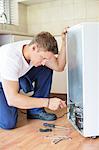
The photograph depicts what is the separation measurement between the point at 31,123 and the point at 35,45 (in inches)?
23.1

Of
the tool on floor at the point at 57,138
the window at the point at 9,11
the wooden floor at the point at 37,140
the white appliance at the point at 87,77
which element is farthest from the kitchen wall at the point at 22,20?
the tool on floor at the point at 57,138

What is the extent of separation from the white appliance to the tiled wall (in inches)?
48.2

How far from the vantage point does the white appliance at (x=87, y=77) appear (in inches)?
Answer: 46.6

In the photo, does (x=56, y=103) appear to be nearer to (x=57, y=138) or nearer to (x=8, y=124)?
(x=57, y=138)

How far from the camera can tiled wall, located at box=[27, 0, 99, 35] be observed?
244cm

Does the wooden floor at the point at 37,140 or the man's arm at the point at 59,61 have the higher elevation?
the man's arm at the point at 59,61

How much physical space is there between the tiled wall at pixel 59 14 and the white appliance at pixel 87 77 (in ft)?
4.01

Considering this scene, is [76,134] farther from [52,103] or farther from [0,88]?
[0,88]

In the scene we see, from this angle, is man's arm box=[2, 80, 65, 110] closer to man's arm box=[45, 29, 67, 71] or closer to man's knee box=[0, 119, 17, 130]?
man's knee box=[0, 119, 17, 130]

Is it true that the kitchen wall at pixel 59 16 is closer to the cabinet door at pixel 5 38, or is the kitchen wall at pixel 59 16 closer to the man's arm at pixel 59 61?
the cabinet door at pixel 5 38

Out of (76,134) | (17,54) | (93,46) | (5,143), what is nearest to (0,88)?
(17,54)

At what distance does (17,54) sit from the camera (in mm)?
1382

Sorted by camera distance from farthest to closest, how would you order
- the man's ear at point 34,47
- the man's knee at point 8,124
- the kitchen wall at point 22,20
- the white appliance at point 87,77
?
the kitchen wall at point 22,20
the man's knee at point 8,124
the man's ear at point 34,47
the white appliance at point 87,77

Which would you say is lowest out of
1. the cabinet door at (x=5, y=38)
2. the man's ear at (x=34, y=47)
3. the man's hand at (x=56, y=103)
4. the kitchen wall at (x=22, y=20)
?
the man's hand at (x=56, y=103)
